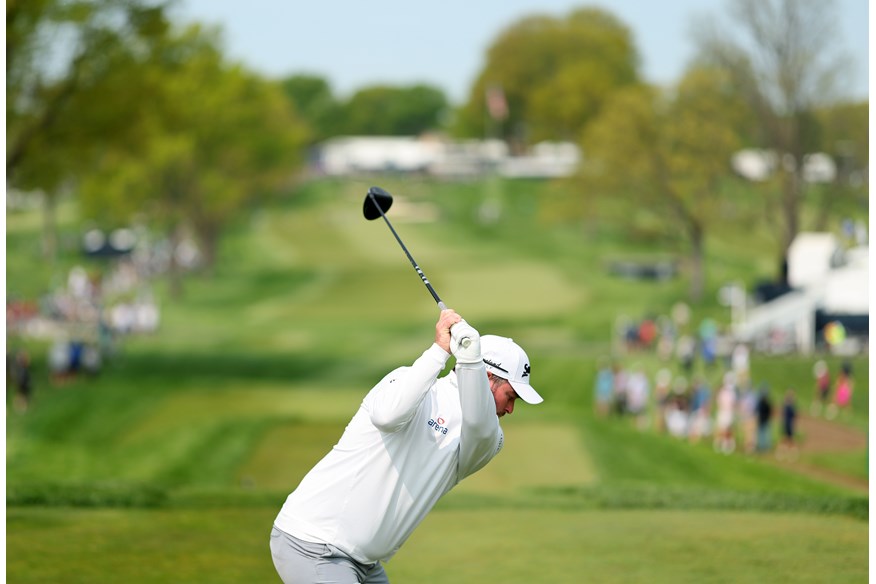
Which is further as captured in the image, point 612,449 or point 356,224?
point 356,224

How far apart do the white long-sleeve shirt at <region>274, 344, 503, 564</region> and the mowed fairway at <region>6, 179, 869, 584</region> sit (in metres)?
5.13

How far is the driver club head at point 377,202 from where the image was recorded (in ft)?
24.9

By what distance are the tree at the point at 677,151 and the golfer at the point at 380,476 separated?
65344mm

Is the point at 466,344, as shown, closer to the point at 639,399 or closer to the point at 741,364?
the point at 639,399

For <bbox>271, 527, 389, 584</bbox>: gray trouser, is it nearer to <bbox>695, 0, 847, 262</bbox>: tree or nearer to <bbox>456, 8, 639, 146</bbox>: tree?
<bbox>695, 0, 847, 262</bbox>: tree

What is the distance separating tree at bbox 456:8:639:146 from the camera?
121 meters

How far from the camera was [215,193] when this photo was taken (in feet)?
259

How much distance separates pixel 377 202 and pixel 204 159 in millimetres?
72686

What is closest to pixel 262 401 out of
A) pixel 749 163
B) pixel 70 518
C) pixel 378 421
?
pixel 70 518

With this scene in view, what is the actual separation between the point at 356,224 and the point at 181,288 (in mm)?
33888

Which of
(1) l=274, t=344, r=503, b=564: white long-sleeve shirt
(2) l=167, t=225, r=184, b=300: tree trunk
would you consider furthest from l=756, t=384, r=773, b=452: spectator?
(2) l=167, t=225, r=184, b=300: tree trunk

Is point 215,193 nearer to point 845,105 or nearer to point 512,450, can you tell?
point 845,105

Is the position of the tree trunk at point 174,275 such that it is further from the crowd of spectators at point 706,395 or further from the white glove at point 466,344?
the white glove at point 466,344

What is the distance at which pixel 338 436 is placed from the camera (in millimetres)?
27766
